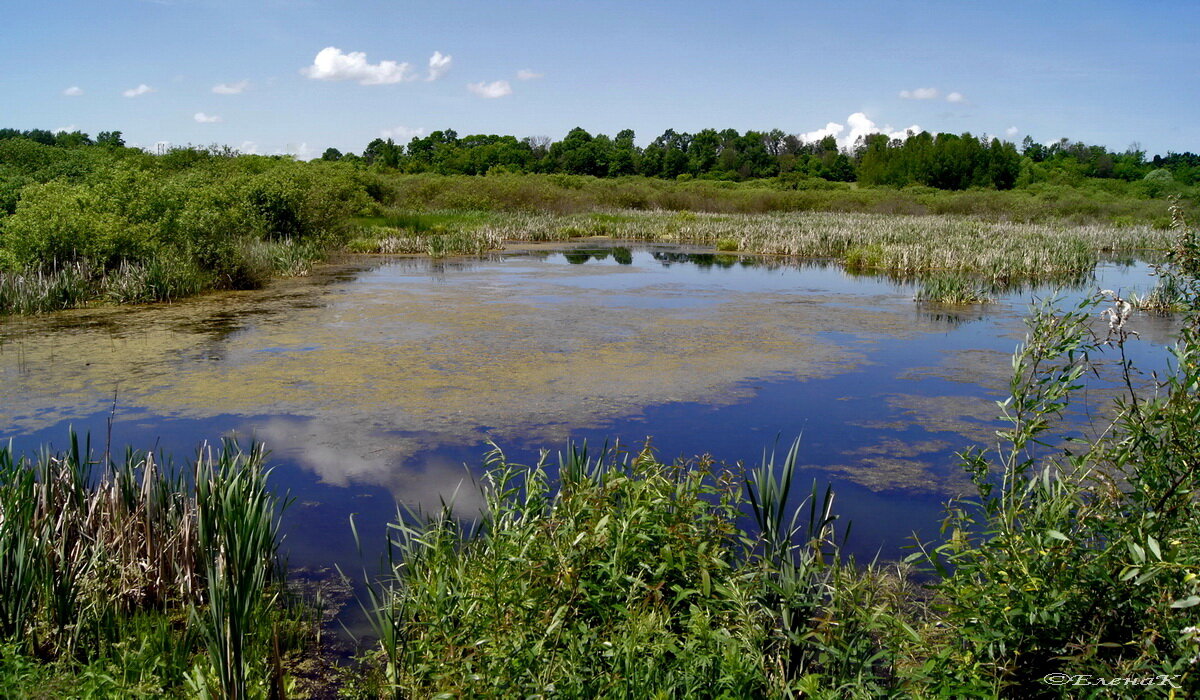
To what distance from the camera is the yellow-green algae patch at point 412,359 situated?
562 centimetres

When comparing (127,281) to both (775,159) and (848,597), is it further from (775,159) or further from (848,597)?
(775,159)

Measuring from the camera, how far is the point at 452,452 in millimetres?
5035

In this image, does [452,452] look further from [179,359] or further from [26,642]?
[179,359]

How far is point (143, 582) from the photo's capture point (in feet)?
10.6

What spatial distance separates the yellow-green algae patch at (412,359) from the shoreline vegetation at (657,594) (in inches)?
58.1

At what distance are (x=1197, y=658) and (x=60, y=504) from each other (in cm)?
376

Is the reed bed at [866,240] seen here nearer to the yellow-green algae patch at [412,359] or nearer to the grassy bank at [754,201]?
the yellow-green algae patch at [412,359]

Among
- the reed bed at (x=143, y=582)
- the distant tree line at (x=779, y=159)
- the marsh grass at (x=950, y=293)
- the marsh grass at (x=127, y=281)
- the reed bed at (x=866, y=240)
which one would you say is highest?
the distant tree line at (x=779, y=159)

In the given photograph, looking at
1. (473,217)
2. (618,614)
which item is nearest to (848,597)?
(618,614)

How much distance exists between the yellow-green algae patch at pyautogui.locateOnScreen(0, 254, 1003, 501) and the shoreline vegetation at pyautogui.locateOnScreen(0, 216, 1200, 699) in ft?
4.84

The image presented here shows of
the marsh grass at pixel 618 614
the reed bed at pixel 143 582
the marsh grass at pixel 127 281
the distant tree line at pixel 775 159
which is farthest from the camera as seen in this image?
the distant tree line at pixel 775 159

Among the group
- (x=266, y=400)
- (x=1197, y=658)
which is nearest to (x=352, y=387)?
(x=266, y=400)

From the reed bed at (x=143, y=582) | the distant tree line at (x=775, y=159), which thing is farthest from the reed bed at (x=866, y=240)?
the distant tree line at (x=775, y=159)

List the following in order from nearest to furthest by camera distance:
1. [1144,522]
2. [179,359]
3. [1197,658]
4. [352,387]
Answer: [1197,658] < [1144,522] < [352,387] < [179,359]
